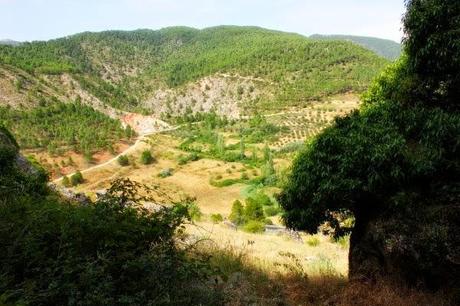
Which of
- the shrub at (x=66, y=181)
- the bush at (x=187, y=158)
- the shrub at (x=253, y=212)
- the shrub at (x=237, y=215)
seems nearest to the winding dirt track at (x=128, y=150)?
the shrub at (x=66, y=181)

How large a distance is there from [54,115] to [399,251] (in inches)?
4872

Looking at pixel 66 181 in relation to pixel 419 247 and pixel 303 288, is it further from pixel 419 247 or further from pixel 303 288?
pixel 419 247

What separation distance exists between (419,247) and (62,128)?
11417cm

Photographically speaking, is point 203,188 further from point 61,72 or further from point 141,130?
point 61,72

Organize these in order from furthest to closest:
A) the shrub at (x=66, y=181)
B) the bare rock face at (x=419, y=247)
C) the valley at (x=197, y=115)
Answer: the valley at (x=197, y=115) → the shrub at (x=66, y=181) → the bare rock face at (x=419, y=247)

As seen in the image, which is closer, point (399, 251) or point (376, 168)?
point (399, 251)

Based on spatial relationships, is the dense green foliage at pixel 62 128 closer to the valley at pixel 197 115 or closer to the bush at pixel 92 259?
the valley at pixel 197 115

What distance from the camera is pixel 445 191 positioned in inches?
382

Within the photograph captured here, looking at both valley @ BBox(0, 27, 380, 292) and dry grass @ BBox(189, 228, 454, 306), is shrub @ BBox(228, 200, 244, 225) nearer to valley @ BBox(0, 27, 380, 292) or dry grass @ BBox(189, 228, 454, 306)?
valley @ BBox(0, 27, 380, 292)

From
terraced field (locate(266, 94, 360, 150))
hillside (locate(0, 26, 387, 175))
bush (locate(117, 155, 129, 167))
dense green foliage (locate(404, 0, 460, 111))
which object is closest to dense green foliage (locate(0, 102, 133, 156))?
hillside (locate(0, 26, 387, 175))

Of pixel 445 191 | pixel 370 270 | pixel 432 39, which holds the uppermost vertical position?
pixel 432 39

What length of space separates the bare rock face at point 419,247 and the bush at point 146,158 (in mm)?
92115

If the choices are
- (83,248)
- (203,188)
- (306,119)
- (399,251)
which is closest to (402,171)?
(399,251)

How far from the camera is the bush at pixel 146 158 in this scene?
100312mm
